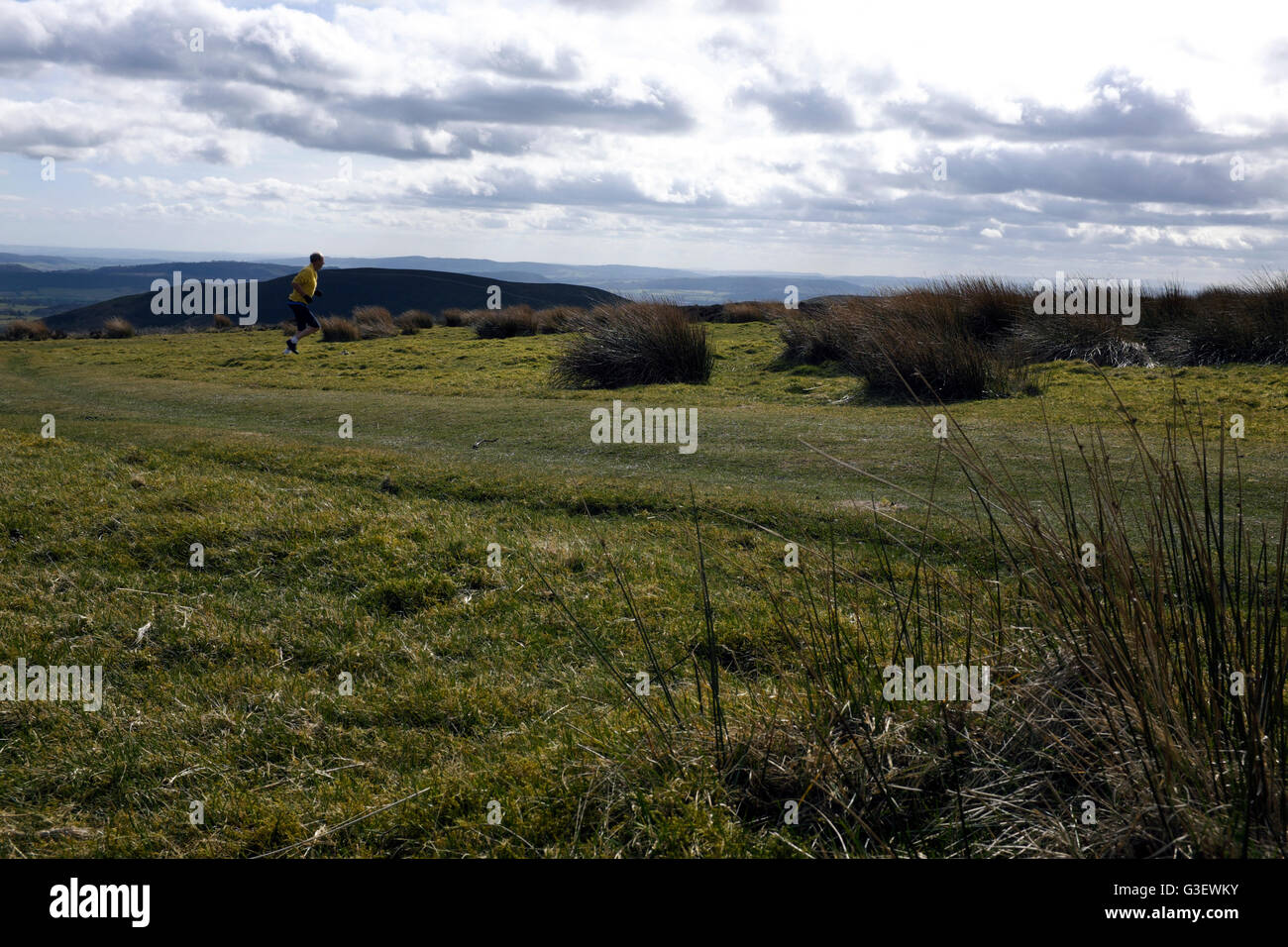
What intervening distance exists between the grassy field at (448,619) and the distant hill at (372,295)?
205ft

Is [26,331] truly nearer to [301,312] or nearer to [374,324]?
[374,324]

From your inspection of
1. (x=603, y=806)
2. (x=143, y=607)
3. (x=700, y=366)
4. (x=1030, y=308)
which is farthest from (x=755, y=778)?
(x=1030, y=308)

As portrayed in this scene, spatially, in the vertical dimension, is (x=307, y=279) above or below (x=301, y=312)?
above

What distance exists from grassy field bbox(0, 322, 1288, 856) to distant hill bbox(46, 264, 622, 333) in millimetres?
62482

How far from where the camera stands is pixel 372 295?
11331cm

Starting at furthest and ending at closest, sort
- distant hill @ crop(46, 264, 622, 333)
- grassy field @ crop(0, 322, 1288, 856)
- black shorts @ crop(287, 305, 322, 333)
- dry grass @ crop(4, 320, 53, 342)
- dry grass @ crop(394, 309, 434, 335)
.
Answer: distant hill @ crop(46, 264, 622, 333) < dry grass @ crop(4, 320, 53, 342) < dry grass @ crop(394, 309, 434, 335) < black shorts @ crop(287, 305, 322, 333) < grassy field @ crop(0, 322, 1288, 856)

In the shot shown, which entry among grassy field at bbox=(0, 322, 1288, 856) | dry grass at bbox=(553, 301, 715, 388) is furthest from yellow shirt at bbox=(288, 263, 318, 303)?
grassy field at bbox=(0, 322, 1288, 856)

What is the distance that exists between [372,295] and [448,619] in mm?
113896

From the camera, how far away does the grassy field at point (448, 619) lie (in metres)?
3.65

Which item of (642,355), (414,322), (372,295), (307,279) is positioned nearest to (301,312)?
(307,279)

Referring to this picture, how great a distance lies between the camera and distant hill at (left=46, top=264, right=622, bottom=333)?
87625mm

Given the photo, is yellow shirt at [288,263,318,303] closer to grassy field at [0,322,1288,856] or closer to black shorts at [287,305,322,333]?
black shorts at [287,305,322,333]

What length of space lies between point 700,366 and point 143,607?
51.8ft
